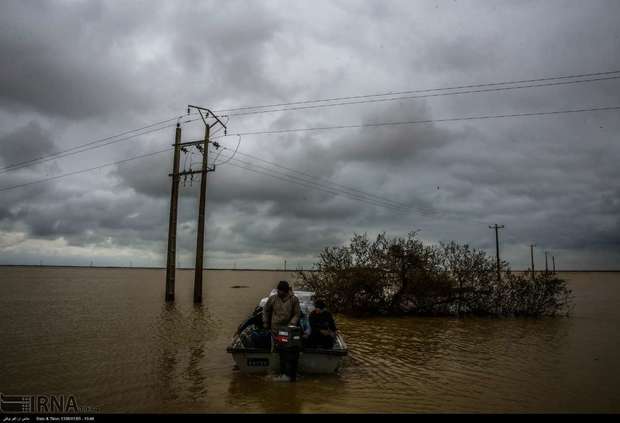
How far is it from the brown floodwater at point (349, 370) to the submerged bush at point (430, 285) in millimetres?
3444

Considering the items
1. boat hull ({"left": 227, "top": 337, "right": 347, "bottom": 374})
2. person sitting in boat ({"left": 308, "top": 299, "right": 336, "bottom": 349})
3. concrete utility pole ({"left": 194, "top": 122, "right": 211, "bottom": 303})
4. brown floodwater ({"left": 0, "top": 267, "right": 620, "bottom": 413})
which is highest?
concrete utility pole ({"left": 194, "top": 122, "right": 211, "bottom": 303})

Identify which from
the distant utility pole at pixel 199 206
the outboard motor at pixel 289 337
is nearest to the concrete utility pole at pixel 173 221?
the distant utility pole at pixel 199 206

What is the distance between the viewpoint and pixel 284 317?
8469 mm

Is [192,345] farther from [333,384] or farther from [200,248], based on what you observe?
[200,248]

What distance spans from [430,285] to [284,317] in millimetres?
14947

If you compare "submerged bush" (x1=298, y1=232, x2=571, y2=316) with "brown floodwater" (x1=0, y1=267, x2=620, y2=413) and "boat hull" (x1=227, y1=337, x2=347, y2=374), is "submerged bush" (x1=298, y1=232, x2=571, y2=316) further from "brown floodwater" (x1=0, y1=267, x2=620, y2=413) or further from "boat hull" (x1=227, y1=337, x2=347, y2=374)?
"boat hull" (x1=227, y1=337, x2=347, y2=374)

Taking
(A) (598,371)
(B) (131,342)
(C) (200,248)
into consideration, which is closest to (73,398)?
(B) (131,342)

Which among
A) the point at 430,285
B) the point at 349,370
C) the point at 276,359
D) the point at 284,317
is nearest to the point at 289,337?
the point at 284,317

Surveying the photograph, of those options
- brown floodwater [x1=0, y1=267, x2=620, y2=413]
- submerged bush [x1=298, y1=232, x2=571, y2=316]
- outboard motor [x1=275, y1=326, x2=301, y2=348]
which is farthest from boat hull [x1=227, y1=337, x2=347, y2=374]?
submerged bush [x1=298, y1=232, x2=571, y2=316]

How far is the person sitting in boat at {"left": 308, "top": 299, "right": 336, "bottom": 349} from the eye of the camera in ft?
29.5

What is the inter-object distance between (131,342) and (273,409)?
8.99 metres

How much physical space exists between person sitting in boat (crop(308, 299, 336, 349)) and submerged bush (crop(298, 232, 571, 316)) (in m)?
12.1

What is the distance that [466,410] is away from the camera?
7051 millimetres

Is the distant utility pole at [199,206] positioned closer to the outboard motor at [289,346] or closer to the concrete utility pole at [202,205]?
the concrete utility pole at [202,205]
